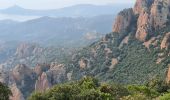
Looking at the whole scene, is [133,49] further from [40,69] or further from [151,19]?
[40,69]

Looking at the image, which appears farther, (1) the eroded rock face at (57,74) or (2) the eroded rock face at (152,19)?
(1) the eroded rock face at (57,74)

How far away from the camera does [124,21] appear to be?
153625 mm

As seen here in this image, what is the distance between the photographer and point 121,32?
154750 millimetres

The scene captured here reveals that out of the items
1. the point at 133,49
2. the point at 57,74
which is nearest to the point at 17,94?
the point at 57,74

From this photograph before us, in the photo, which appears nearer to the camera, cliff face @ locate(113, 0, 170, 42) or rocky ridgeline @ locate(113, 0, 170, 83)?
rocky ridgeline @ locate(113, 0, 170, 83)

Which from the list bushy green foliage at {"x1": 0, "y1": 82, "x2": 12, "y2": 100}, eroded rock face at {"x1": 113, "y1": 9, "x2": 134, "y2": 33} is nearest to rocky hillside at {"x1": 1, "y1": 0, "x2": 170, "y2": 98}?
eroded rock face at {"x1": 113, "y1": 9, "x2": 134, "y2": 33}

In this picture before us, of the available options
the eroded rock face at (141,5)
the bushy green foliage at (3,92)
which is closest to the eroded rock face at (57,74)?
the eroded rock face at (141,5)

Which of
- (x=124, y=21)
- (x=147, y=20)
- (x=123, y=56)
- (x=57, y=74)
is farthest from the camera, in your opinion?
(x=124, y=21)

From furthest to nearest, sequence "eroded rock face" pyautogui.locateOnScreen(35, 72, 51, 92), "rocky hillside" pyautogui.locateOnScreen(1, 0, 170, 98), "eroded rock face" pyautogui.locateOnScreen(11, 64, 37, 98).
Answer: "eroded rock face" pyautogui.locateOnScreen(11, 64, 37, 98), "eroded rock face" pyautogui.locateOnScreen(35, 72, 51, 92), "rocky hillside" pyautogui.locateOnScreen(1, 0, 170, 98)

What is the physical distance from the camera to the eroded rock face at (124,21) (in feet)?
502

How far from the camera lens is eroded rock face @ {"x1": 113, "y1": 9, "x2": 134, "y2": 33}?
153000 mm

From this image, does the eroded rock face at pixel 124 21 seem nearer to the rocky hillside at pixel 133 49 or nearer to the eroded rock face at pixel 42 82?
the rocky hillside at pixel 133 49

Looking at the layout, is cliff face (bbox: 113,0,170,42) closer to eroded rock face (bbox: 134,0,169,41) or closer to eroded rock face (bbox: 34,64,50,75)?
eroded rock face (bbox: 134,0,169,41)

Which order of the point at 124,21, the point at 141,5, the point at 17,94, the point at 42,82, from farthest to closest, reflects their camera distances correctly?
1. the point at 141,5
2. the point at 124,21
3. the point at 42,82
4. the point at 17,94
